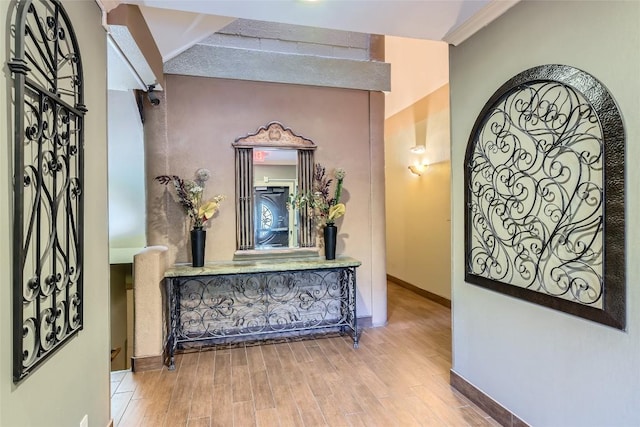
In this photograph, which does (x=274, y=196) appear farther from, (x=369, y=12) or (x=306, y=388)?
(x=369, y=12)

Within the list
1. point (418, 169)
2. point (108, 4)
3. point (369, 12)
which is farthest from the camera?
point (418, 169)

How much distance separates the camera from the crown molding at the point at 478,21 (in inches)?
84.1

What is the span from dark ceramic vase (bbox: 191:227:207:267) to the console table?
0.25 feet

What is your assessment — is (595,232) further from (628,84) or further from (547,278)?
(628,84)

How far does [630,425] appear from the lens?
1553 mm

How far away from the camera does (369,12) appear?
2262mm

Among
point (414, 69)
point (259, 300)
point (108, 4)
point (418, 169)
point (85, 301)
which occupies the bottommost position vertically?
point (259, 300)

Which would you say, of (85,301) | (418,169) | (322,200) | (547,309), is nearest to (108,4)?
(85,301)

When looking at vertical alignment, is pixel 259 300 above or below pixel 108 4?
below

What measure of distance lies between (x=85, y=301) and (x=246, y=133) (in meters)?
2.33

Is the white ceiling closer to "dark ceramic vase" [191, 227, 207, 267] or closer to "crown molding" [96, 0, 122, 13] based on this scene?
"crown molding" [96, 0, 122, 13]

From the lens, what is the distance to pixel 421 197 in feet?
17.7

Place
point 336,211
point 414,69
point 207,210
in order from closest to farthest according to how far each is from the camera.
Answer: point 207,210
point 336,211
point 414,69

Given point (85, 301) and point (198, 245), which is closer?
point (85, 301)
